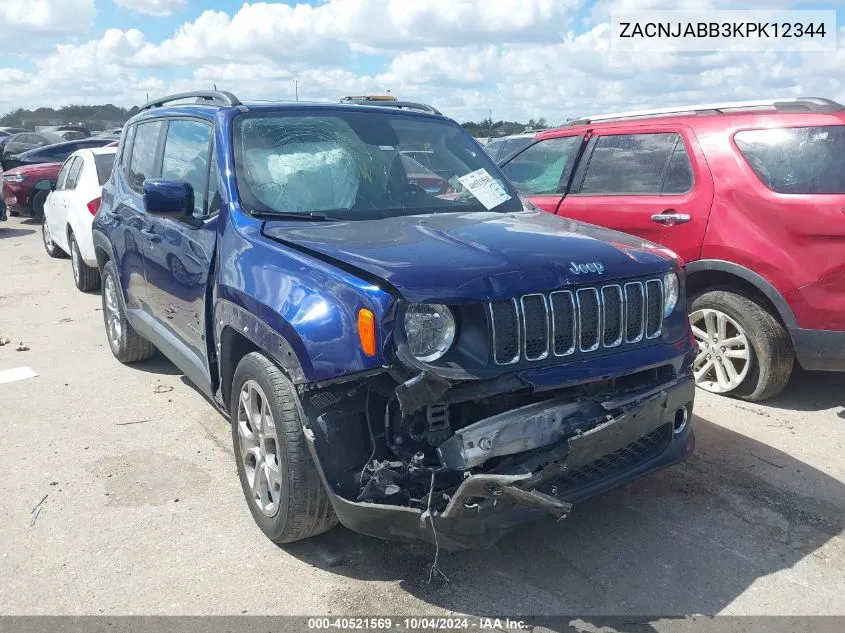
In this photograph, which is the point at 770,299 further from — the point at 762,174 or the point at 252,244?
the point at 252,244

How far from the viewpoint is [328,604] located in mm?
2996

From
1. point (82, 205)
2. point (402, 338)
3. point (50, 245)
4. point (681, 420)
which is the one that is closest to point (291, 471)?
point (402, 338)

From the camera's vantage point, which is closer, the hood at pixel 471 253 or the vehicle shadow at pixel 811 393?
the hood at pixel 471 253

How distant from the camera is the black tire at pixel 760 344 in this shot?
16.0ft

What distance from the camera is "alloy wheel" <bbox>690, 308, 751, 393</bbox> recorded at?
16.5 feet

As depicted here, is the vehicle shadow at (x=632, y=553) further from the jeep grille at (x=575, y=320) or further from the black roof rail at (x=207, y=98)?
the black roof rail at (x=207, y=98)

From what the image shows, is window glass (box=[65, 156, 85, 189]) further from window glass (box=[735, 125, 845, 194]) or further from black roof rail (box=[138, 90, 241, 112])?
window glass (box=[735, 125, 845, 194])

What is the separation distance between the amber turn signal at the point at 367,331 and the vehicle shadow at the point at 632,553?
97cm

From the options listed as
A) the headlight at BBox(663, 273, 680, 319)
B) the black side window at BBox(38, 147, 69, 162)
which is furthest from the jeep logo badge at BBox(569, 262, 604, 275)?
the black side window at BBox(38, 147, 69, 162)

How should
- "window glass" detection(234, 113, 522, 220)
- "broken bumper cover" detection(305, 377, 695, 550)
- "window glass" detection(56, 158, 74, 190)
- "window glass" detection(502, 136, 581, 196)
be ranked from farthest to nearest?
"window glass" detection(56, 158, 74, 190), "window glass" detection(502, 136, 581, 196), "window glass" detection(234, 113, 522, 220), "broken bumper cover" detection(305, 377, 695, 550)

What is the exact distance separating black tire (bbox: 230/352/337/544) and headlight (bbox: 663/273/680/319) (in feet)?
5.62

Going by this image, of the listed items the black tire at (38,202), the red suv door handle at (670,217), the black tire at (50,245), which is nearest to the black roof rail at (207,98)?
the red suv door handle at (670,217)

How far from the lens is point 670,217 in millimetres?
5305

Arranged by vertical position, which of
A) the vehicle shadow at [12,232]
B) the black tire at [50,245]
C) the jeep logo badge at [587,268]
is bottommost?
the vehicle shadow at [12,232]
